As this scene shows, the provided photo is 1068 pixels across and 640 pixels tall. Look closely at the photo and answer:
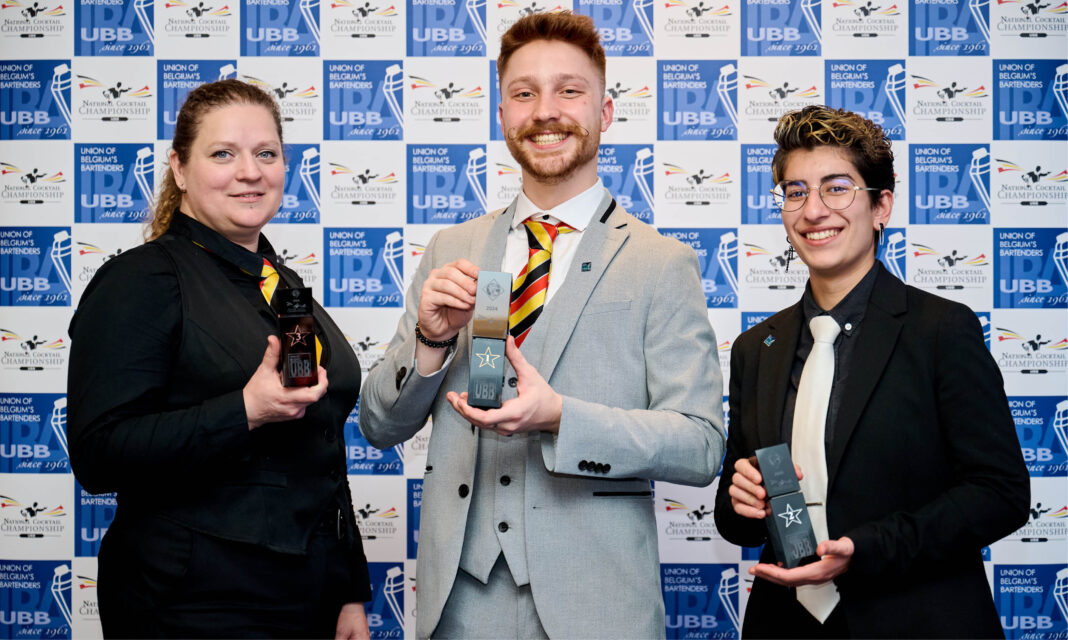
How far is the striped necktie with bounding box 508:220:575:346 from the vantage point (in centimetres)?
197

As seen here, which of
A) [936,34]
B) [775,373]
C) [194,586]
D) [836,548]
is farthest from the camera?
[936,34]

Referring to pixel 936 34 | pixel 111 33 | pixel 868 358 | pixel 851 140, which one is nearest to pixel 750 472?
pixel 868 358

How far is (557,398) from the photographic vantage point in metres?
1.74

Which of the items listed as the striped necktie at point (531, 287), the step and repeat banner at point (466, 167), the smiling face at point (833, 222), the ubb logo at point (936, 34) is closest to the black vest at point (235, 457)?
the striped necktie at point (531, 287)

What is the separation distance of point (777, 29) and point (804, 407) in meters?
2.25

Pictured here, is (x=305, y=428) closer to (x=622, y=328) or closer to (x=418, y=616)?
(x=418, y=616)

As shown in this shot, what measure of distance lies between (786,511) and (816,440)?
20 cm

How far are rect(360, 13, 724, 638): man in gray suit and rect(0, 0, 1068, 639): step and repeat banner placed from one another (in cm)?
156

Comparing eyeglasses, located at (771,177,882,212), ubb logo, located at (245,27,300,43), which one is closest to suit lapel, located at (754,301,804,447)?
eyeglasses, located at (771,177,882,212)

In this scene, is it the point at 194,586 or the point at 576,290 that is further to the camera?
the point at 576,290

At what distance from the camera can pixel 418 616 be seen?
1929 mm

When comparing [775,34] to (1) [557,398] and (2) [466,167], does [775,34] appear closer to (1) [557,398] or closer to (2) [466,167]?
(2) [466,167]

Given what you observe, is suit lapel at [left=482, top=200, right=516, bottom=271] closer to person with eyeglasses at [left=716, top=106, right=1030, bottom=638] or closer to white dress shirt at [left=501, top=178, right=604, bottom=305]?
white dress shirt at [left=501, top=178, right=604, bottom=305]

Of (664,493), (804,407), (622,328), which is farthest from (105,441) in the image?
(664,493)
